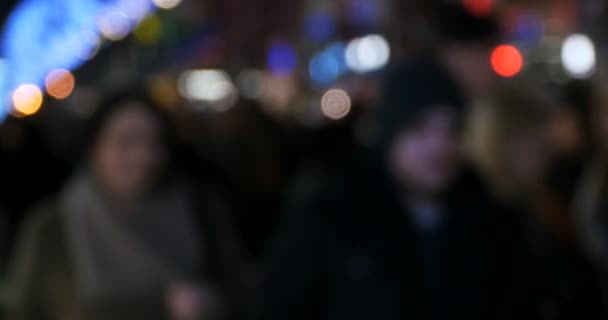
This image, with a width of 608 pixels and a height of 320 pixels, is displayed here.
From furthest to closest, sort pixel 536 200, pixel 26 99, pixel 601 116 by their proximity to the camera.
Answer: pixel 601 116
pixel 536 200
pixel 26 99

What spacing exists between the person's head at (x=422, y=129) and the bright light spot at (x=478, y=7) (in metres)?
4.03

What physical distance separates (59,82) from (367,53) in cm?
1655

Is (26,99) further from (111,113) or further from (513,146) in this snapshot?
(513,146)

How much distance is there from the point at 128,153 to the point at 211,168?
1.67 ft

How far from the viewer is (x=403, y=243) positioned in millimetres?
3777

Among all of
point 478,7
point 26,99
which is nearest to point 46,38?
point 26,99

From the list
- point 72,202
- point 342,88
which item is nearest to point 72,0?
point 72,202

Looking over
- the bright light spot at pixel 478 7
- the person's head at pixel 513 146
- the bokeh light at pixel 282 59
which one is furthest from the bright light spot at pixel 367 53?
the person's head at pixel 513 146

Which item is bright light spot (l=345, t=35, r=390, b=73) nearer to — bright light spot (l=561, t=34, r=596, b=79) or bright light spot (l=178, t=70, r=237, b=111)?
bright light spot (l=178, t=70, r=237, b=111)

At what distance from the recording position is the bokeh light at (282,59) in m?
21.3

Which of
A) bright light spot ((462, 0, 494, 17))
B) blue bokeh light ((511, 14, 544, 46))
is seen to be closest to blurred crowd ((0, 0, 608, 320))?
bright light spot ((462, 0, 494, 17))

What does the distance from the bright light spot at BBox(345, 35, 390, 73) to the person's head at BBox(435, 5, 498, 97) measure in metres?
9.63

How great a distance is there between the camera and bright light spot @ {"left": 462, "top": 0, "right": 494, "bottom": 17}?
831 centimetres

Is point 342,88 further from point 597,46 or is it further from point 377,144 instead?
point 377,144
